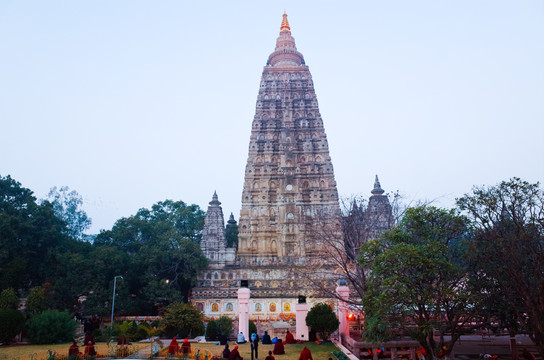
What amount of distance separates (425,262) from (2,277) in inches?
1346

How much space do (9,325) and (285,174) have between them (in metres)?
34.2

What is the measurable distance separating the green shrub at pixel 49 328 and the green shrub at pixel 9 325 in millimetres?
772

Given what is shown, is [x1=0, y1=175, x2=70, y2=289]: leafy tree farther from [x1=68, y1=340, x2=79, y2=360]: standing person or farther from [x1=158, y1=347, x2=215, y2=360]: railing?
[x1=158, y1=347, x2=215, y2=360]: railing

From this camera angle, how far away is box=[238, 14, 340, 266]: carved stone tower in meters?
50.4

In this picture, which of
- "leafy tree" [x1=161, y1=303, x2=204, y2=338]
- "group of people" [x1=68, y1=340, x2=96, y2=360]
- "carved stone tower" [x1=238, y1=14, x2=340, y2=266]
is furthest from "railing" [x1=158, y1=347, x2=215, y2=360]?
"carved stone tower" [x1=238, y1=14, x2=340, y2=266]

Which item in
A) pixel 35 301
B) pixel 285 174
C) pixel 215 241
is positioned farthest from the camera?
pixel 285 174

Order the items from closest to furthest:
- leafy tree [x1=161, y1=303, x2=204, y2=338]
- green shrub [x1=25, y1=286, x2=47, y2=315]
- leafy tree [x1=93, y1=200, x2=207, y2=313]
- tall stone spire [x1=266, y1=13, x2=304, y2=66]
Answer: leafy tree [x1=161, y1=303, x2=204, y2=338] < green shrub [x1=25, y1=286, x2=47, y2=315] < leafy tree [x1=93, y1=200, x2=207, y2=313] < tall stone spire [x1=266, y1=13, x2=304, y2=66]

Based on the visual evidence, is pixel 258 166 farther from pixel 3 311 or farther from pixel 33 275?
pixel 3 311

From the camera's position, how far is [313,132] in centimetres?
5525

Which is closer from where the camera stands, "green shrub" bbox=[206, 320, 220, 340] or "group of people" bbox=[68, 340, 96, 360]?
"group of people" bbox=[68, 340, 96, 360]

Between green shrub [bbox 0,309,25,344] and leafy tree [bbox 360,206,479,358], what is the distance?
21340 millimetres

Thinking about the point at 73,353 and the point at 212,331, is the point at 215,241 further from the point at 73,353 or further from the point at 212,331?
the point at 73,353

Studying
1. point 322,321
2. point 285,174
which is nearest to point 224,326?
point 322,321

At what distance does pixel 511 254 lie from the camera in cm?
1717
